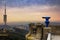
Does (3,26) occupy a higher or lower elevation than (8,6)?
lower

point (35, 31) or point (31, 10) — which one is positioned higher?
point (31, 10)

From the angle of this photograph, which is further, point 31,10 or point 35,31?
point 31,10

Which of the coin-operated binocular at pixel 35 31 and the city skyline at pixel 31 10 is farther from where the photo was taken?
the city skyline at pixel 31 10

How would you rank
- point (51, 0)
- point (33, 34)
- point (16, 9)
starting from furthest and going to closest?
point (16, 9)
point (51, 0)
point (33, 34)

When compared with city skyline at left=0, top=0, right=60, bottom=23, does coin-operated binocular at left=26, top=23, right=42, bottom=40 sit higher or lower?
lower

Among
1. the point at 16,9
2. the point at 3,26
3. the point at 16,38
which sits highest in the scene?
the point at 16,9

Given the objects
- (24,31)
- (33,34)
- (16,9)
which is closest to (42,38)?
(33,34)

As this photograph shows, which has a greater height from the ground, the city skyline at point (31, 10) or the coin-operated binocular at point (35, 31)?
the city skyline at point (31, 10)

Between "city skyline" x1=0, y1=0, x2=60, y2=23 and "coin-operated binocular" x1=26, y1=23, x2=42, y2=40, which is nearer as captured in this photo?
"coin-operated binocular" x1=26, y1=23, x2=42, y2=40

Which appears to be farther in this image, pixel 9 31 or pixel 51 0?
pixel 9 31

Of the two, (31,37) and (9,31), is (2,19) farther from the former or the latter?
(31,37)

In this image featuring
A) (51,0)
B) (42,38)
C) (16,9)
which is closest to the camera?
(42,38)
